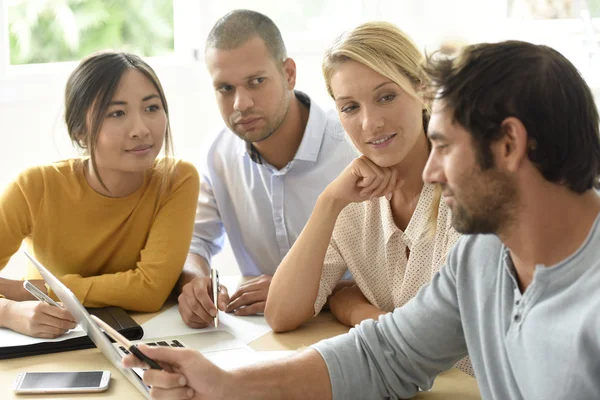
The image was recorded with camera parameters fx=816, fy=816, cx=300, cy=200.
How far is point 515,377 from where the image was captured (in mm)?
1210

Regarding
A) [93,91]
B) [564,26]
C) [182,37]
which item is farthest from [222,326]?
[564,26]

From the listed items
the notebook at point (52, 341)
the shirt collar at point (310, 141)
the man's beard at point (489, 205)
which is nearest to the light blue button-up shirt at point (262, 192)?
the shirt collar at point (310, 141)

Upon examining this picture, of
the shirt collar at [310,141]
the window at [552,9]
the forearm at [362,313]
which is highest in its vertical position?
the window at [552,9]

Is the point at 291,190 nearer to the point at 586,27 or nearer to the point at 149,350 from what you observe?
the point at 149,350

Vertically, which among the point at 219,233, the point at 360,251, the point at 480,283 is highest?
the point at 480,283

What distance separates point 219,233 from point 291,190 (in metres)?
0.28

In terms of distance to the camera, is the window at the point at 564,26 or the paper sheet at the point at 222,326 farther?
the window at the point at 564,26

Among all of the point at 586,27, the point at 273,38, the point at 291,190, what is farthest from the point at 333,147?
the point at 586,27


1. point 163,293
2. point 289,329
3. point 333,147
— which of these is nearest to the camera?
point 289,329

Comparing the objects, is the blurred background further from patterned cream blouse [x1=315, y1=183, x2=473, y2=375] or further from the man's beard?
the man's beard

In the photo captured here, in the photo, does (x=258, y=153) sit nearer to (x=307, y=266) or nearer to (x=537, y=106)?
(x=307, y=266)

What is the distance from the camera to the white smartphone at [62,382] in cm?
150

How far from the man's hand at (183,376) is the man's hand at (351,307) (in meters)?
0.50

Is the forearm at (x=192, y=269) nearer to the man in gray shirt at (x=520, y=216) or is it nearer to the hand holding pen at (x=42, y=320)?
the hand holding pen at (x=42, y=320)
